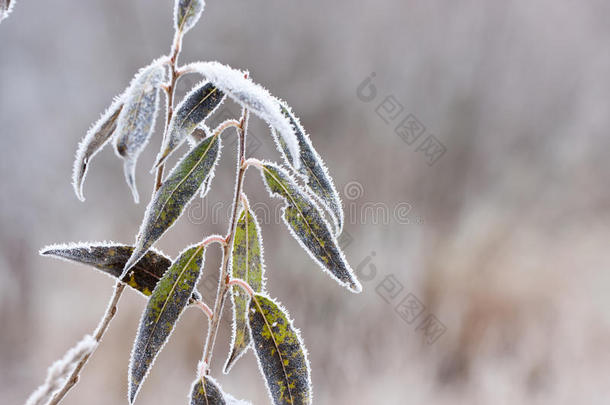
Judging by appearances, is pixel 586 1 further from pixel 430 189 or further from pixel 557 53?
pixel 430 189

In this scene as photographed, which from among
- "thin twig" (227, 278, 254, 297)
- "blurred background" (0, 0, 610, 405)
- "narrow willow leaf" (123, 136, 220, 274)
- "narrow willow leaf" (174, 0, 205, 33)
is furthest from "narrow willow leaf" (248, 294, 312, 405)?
"blurred background" (0, 0, 610, 405)

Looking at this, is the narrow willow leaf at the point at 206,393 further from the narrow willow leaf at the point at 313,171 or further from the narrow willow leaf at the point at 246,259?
the narrow willow leaf at the point at 313,171

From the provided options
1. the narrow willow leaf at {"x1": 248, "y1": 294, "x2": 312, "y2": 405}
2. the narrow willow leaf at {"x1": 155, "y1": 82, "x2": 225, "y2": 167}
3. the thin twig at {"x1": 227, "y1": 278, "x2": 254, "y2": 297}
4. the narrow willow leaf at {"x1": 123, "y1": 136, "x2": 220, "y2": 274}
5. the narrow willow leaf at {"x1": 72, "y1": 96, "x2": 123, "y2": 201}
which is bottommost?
the narrow willow leaf at {"x1": 248, "y1": 294, "x2": 312, "y2": 405}

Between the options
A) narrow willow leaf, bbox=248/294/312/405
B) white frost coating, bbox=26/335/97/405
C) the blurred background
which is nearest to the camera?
white frost coating, bbox=26/335/97/405

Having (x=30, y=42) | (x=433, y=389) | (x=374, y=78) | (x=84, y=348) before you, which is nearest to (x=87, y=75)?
(x=30, y=42)

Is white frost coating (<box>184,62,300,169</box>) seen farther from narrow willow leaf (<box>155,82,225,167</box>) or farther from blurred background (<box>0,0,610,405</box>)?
blurred background (<box>0,0,610,405</box>)

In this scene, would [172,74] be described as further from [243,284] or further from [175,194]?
[243,284]
